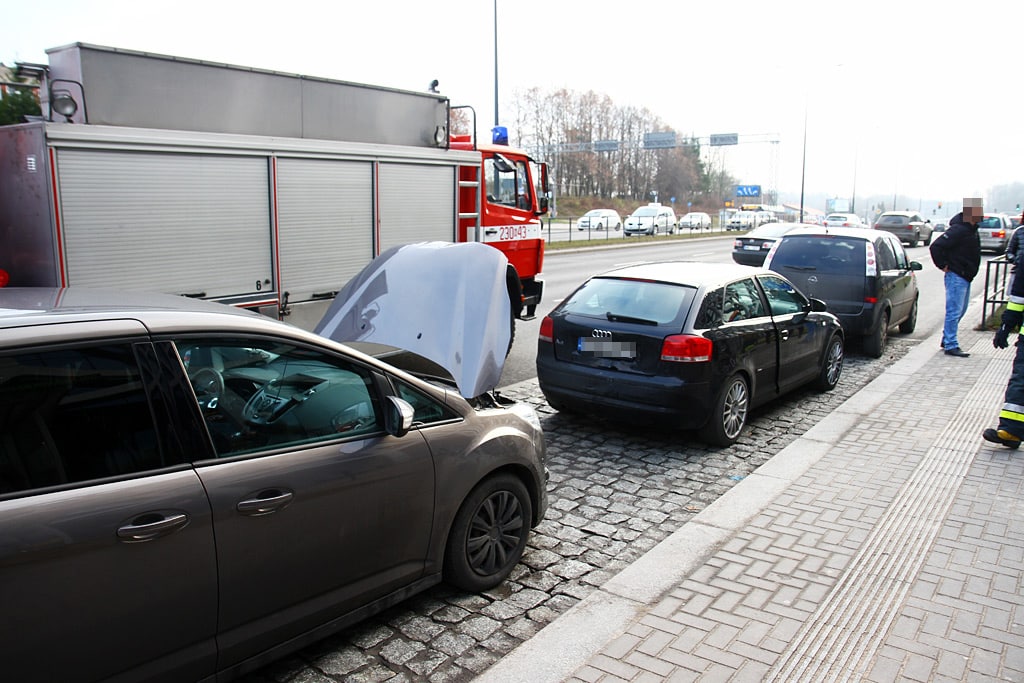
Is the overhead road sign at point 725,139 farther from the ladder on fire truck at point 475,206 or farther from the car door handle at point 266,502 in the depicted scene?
the car door handle at point 266,502

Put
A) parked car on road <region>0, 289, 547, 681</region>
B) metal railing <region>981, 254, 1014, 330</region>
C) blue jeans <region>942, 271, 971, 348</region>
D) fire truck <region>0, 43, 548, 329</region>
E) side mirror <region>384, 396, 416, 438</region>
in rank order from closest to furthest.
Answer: parked car on road <region>0, 289, 547, 681</region> → side mirror <region>384, 396, 416, 438</region> → fire truck <region>0, 43, 548, 329</region> → blue jeans <region>942, 271, 971, 348</region> → metal railing <region>981, 254, 1014, 330</region>

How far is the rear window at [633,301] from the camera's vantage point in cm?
662

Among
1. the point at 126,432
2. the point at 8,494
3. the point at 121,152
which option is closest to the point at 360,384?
the point at 126,432

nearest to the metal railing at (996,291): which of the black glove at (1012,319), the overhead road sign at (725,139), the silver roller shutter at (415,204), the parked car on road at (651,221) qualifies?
the black glove at (1012,319)

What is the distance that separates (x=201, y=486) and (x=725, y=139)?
77052 mm

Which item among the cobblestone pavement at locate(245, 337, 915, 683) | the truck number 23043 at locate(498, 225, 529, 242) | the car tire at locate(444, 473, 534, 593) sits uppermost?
the truck number 23043 at locate(498, 225, 529, 242)

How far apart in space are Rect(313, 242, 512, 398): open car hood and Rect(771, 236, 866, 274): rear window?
5.78 meters

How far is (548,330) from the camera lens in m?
7.13

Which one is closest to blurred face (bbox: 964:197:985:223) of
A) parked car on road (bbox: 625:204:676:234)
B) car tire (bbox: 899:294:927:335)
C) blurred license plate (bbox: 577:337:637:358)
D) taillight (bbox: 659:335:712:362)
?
car tire (bbox: 899:294:927:335)

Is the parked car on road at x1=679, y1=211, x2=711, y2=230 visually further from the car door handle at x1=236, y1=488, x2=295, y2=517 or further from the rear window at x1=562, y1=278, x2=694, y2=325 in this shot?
the car door handle at x1=236, y1=488, x2=295, y2=517

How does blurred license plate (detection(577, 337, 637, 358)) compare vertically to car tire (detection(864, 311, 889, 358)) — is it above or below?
above

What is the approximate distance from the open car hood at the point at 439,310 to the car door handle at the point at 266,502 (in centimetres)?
289

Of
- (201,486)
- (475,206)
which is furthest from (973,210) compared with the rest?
(201,486)

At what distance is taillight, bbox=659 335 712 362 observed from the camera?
635 cm
